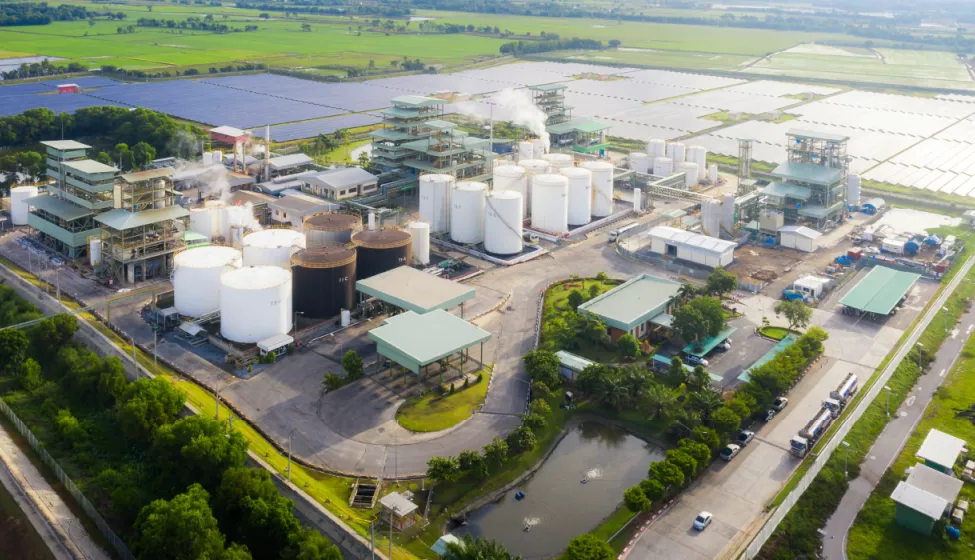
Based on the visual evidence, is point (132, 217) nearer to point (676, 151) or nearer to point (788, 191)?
point (788, 191)

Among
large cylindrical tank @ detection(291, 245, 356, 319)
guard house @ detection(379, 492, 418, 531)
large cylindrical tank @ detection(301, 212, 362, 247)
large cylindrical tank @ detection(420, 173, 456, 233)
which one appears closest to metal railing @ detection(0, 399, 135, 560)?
guard house @ detection(379, 492, 418, 531)

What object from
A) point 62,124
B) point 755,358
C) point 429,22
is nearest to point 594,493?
point 755,358

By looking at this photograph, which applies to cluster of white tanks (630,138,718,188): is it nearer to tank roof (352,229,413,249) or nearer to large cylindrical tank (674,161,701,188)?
large cylindrical tank (674,161,701,188)

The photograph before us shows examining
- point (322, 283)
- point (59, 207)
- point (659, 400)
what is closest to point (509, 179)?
point (322, 283)

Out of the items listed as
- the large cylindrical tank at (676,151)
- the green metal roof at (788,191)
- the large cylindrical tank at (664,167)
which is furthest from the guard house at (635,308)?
the large cylindrical tank at (676,151)

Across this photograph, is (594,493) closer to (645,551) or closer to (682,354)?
(645,551)
